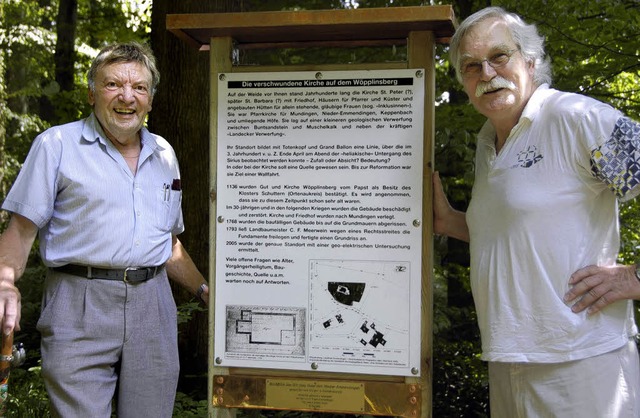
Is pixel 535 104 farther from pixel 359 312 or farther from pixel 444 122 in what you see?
pixel 444 122

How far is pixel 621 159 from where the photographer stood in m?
2.61

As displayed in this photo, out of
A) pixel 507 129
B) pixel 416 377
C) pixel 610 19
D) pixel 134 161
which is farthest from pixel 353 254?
pixel 610 19

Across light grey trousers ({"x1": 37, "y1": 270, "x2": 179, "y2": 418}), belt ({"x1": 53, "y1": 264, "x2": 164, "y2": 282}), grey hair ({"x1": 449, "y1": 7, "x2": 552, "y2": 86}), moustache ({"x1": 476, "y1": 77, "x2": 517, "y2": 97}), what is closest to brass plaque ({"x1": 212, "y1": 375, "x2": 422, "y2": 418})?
light grey trousers ({"x1": 37, "y1": 270, "x2": 179, "y2": 418})

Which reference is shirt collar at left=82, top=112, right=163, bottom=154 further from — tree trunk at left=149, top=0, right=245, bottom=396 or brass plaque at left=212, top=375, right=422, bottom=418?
tree trunk at left=149, top=0, right=245, bottom=396

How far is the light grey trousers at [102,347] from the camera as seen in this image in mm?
2998

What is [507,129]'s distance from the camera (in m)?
3.00

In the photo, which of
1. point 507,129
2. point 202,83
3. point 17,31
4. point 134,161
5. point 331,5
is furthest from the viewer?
point 17,31

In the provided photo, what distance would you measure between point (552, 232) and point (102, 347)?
1.90 meters

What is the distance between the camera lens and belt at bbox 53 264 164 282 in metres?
3.04

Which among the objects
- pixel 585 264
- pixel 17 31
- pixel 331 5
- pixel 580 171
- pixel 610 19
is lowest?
pixel 585 264

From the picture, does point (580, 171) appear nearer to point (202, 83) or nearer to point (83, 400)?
point (83, 400)

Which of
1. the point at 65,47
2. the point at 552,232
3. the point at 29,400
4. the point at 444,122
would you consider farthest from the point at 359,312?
the point at 65,47

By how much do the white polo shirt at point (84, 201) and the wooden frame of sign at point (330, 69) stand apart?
1.26ft

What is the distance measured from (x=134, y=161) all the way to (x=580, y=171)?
A: 1904 millimetres
